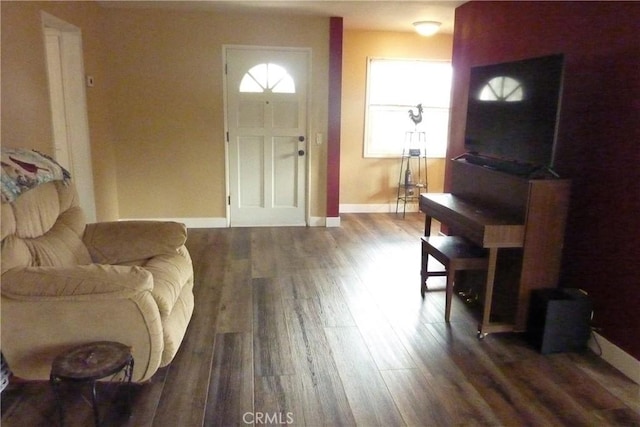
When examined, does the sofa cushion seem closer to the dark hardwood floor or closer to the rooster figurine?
the dark hardwood floor

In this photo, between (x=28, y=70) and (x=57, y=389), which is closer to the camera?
(x=57, y=389)

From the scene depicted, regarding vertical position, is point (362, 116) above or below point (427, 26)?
below

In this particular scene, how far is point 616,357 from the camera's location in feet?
8.30

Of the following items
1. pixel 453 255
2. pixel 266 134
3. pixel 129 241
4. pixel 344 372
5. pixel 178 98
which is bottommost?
pixel 344 372

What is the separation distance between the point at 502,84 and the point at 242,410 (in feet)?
8.33

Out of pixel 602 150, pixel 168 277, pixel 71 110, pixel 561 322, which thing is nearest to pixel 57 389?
pixel 168 277

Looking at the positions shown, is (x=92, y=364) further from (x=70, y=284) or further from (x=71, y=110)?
(x=71, y=110)

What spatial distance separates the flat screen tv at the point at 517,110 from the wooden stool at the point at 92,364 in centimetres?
241

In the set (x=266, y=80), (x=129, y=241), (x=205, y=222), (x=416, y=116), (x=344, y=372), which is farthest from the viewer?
(x=416, y=116)

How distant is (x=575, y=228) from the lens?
2836mm

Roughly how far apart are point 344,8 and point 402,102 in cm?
185

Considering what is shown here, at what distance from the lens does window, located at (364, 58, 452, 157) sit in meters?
6.01

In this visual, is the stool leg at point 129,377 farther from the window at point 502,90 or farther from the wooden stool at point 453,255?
the window at point 502,90

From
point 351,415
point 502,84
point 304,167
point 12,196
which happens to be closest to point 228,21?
point 304,167
